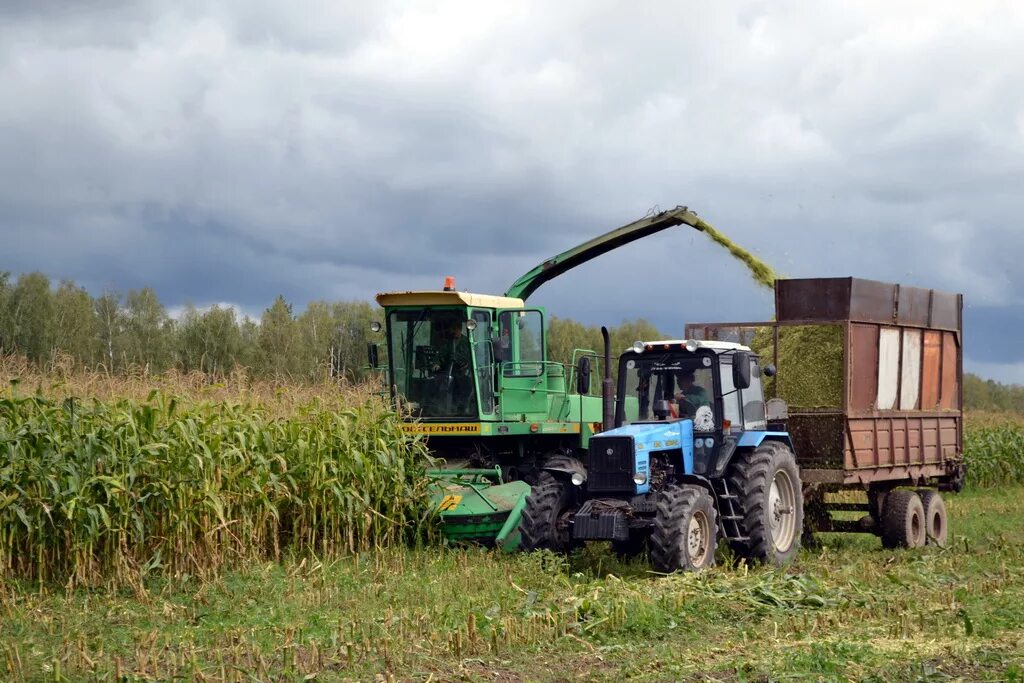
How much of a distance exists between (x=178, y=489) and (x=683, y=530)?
467cm

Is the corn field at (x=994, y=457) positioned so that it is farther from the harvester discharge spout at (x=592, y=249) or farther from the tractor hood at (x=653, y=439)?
the tractor hood at (x=653, y=439)

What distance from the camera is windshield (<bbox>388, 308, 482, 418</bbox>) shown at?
49.0 ft

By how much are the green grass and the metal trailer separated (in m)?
1.77

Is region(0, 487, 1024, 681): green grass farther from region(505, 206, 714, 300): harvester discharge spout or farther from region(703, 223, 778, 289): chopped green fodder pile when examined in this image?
region(505, 206, 714, 300): harvester discharge spout

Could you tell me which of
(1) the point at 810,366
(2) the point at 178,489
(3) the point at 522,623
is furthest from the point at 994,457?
(3) the point at 522,623

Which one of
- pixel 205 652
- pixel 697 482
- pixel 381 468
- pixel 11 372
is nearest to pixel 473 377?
pixel 381 468

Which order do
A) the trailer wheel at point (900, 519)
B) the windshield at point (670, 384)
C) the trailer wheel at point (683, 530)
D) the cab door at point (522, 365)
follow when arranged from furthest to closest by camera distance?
the cab door at point (522, 365)
the trailer wheel at point (900, 519)
the windshield at point (670, 384)
the trailer wheel at point (683, 530)

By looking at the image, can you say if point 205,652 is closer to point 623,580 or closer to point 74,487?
point 74,487

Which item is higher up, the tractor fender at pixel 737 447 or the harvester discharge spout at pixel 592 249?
the harvester discharge spout at pixel 592 249

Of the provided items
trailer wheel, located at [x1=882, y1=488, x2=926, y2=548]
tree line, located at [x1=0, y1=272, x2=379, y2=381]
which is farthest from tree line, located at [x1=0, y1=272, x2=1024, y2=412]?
trailer wheel, located at [x1=882, y1=488, x2=926, y2=548]

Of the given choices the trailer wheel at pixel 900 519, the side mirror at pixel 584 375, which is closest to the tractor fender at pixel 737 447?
the side mirror at pixel 584 375

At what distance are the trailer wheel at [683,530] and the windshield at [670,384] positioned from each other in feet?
3.43

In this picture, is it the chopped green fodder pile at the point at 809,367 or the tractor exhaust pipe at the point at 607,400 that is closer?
the tractor exhaust pipe at the point at 607,400

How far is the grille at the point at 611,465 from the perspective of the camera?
36.6ft
